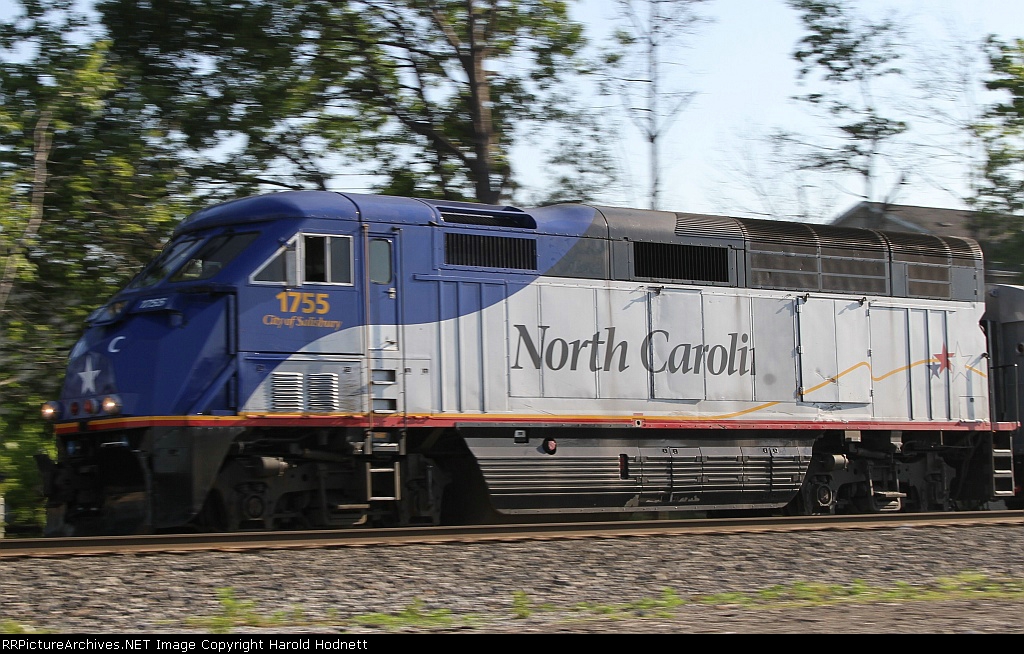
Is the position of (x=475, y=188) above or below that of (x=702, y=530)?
above

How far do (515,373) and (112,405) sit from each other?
170 inches

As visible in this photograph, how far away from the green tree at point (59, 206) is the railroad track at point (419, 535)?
5970 mm

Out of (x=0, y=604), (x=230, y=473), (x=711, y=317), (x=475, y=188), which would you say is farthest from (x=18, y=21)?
(x=0, y=604)

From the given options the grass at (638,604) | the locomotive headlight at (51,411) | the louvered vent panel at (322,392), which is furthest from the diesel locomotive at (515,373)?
the grass at (638,604)

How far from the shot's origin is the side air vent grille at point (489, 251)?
12391mm

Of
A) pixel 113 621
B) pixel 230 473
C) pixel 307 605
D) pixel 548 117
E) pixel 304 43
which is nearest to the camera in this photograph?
pixel 113 621

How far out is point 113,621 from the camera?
263 inches

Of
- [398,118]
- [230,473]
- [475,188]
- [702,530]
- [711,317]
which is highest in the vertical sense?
[398,118]

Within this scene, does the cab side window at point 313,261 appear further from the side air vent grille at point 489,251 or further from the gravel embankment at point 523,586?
the gravel embankment at point 523,586

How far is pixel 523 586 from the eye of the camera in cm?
850

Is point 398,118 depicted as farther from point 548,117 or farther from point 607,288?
point 607,288

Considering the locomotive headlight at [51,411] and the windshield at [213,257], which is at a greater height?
the windshield at [213,257]

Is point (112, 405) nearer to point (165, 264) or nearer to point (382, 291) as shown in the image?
point (165, 264)

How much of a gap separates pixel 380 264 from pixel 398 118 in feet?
30.4
